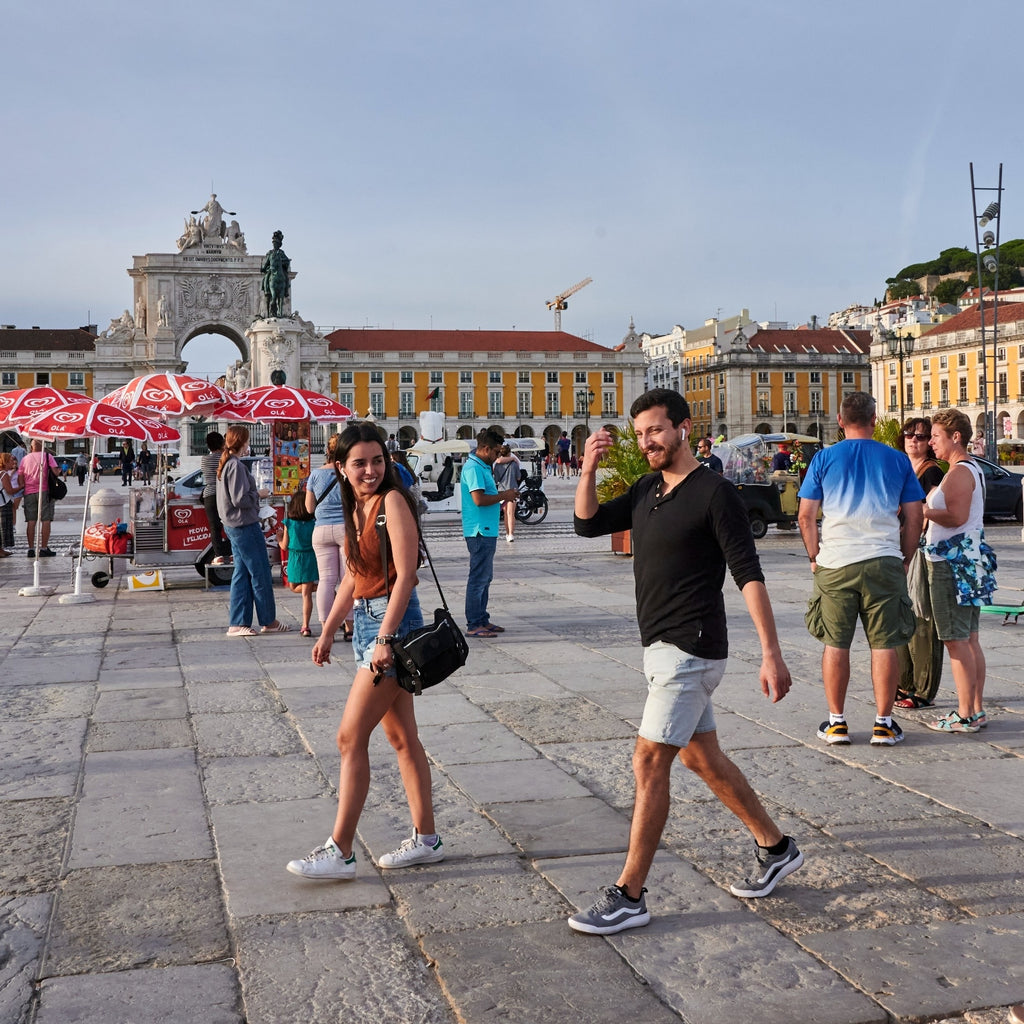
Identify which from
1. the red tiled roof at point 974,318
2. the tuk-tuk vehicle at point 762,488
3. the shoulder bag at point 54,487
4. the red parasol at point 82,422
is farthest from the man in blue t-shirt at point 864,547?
the red tiled roof at point 974,318

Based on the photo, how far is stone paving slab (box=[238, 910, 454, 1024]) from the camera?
291cm

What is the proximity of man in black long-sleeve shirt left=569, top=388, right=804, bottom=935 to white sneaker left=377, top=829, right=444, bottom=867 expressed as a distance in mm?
721

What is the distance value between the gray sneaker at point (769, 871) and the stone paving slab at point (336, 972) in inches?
40.3

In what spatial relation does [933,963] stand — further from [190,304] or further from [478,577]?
[190,304]

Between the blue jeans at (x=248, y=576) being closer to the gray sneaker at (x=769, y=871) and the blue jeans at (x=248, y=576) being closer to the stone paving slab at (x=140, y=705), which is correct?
the stone paving slab at (x=140, y=705)

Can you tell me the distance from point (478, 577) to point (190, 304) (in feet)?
290

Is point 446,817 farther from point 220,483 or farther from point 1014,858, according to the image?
point 220,483

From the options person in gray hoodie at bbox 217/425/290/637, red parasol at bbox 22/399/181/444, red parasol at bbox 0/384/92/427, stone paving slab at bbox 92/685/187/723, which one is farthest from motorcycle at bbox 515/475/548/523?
stone paving slab at bbox 92/685/187/723

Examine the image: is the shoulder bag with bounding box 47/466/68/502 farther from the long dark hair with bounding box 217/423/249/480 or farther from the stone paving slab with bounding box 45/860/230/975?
the stone paving slab with bounding box 45/860/230/975

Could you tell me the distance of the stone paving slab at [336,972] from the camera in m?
2.91

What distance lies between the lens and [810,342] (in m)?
102

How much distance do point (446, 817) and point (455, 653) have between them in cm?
101

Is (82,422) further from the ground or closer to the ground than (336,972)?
further from the ground

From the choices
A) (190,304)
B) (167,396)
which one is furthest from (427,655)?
(190,304)
